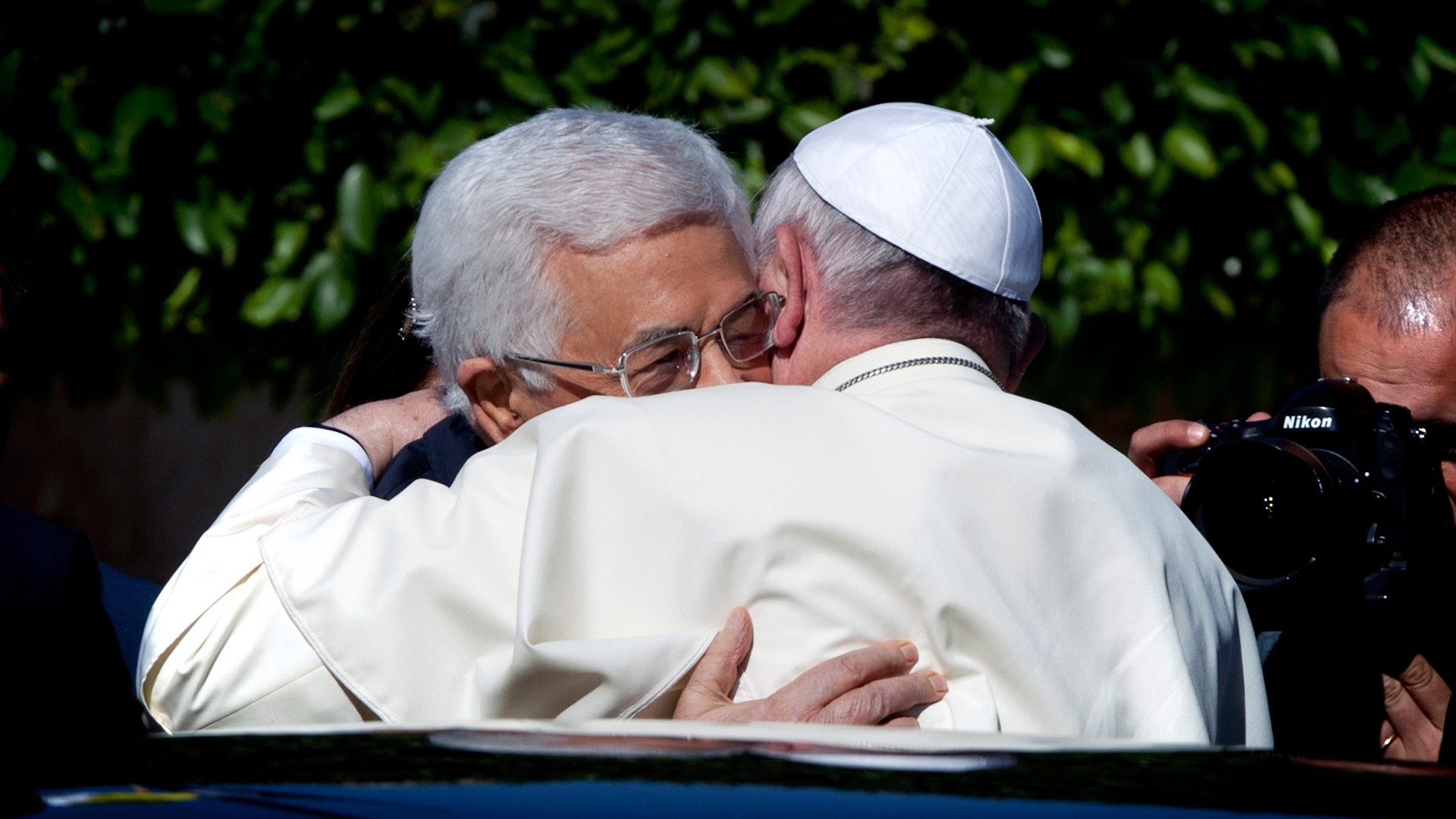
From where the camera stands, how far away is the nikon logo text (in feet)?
7.17

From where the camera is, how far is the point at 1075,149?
3.62 m

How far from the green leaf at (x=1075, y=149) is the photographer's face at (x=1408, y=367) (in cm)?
124

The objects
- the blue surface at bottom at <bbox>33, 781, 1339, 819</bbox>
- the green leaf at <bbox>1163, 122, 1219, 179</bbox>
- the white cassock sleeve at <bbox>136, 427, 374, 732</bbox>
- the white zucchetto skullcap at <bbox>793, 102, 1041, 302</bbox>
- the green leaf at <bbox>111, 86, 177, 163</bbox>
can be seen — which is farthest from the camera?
the green leaf at <bbox>1163, 122, 1219, 179</bbox>

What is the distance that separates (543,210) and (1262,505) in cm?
128

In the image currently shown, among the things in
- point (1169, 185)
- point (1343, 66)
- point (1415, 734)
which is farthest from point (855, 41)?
point (1415, 734)

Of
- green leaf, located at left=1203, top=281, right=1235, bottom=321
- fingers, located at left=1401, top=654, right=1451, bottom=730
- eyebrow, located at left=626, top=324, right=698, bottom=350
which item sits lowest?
green leaf, located at left=1203, top=281, right=1235, bottom=321

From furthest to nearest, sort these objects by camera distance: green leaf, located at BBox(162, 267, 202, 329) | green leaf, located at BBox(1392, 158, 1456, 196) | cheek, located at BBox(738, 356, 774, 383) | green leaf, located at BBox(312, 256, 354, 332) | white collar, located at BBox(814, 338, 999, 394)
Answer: green leaf, located at BBox(1392, 158, 1456, 196) < green leaf, located at BBox(162, 267, 202, 329) < green leaf, located at BBox(312, 256, 354, 332) < cheek, located at BBox(738, 356, 774, 383) < white collar, located at BBox(814, 338, 999, 394)

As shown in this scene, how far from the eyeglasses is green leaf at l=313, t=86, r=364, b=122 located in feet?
4.99

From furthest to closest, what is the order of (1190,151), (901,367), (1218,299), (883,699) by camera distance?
(1218,299) → (1190,151) → (901,367) → (883,699)

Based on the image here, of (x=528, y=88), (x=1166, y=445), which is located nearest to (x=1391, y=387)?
(x=1166, y=445)

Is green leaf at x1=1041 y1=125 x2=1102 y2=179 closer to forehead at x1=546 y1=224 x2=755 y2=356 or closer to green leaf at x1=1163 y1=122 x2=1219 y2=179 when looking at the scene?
green leaf at x1=1163 y1=122 x2=1219 y2=179

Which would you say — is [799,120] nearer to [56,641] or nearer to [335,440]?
[335,440]

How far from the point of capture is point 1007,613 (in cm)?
156

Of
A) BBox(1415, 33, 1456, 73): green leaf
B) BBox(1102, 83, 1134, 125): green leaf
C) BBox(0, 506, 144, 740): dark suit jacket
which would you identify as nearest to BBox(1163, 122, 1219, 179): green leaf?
BBox(1102, 83, 1134, 125): green leaf
